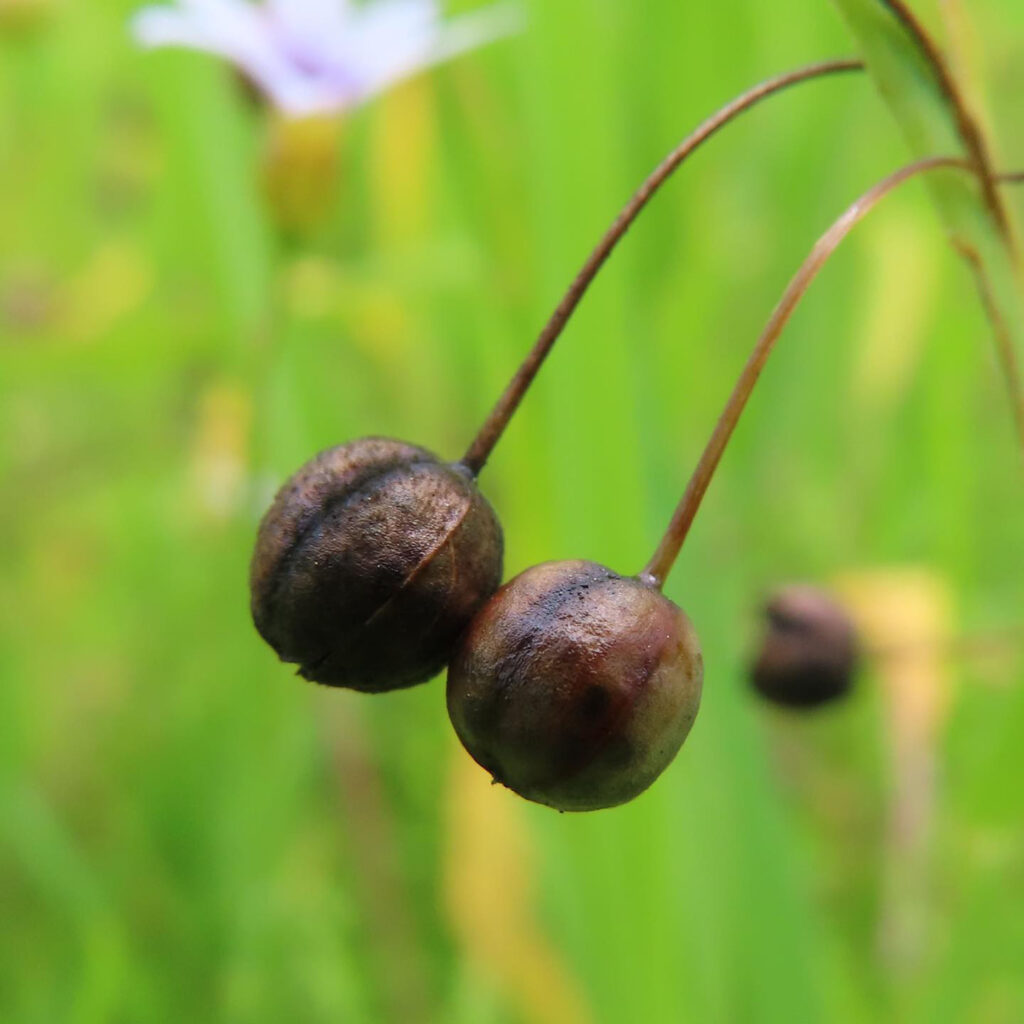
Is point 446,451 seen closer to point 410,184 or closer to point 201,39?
point 410,184

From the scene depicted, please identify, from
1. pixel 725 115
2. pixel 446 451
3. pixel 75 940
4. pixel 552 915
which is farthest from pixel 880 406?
pixel 725 115

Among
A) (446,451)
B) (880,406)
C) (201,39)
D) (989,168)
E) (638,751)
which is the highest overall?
(201,39)

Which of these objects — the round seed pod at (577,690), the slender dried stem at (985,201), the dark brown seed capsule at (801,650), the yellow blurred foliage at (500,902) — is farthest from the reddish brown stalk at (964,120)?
the yellow blurred foliage at (500,902)

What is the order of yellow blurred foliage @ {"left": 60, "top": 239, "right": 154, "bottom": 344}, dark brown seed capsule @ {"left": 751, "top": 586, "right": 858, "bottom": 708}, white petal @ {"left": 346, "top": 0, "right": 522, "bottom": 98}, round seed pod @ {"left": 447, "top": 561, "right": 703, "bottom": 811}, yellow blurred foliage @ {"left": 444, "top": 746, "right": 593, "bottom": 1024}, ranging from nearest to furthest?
round seed pod @ {"left": 447, "top": 561, "right": 703, "bottom": 811} → dark brown seed capsule @ {"left": 751, "top": 586, "right": 858, "bottom": 708} → white petal @ {"left": 346, "top": 0, "right": 522, "bottom": 98} → yellow blurred foliage @ {"left": 444, "top": 746, "right": 593, "bottom": 1024} → yellow blurred foliage @ {"left": 60, "top": 239, "right": 154, "bottom": 344}

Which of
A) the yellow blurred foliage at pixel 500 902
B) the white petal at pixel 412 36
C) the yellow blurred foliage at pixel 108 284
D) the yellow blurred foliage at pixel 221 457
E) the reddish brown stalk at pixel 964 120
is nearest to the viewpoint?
the reddish brown stalk at pixel 964 120

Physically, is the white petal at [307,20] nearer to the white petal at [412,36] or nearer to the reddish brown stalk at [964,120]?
the white petal at [412,36]

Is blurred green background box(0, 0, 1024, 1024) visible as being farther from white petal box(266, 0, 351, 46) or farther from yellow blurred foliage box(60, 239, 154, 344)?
white petal box(266, 0, 351, 46)

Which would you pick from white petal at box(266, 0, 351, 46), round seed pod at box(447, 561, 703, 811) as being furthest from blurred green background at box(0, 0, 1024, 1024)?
round seed pod at box(447, 561, 703, 811)
